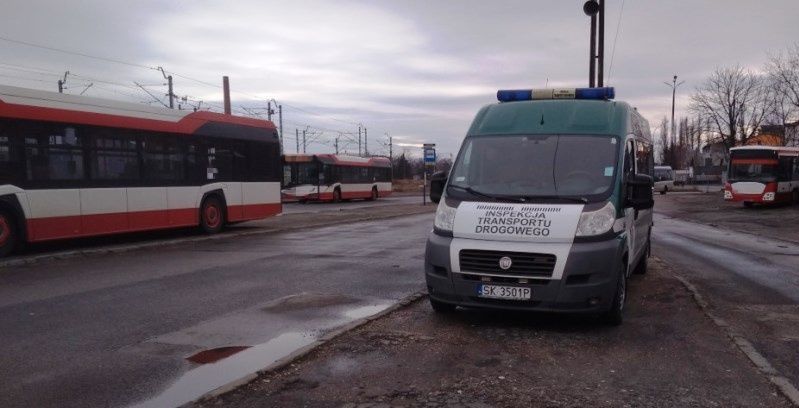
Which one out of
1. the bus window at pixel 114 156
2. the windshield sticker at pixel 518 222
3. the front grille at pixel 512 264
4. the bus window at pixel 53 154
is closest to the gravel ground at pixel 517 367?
the front grille at pixel 512 264

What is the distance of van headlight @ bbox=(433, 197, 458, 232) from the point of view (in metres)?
6.59

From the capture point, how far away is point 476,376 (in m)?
4.96

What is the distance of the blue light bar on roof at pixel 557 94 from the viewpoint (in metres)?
7.92

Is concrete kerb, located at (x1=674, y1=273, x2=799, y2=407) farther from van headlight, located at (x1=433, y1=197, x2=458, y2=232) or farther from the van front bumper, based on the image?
van headlight, located at (x1=433, y1=197, x2=458, y2=232)

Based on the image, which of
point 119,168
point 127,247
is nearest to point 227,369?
point 127,247

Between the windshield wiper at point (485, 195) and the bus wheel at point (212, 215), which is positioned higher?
the windshield wiper at point (485, 195)

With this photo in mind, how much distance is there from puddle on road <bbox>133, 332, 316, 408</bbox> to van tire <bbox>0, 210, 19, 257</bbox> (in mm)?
8095

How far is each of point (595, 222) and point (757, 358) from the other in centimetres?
183

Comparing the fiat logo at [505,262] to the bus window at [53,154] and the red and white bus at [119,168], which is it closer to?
the red and white bus at [119,168]

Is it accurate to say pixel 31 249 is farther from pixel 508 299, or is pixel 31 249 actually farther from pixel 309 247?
pixel 508 299

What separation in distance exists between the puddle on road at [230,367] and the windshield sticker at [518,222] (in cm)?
182

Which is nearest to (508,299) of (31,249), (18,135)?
(18,135)

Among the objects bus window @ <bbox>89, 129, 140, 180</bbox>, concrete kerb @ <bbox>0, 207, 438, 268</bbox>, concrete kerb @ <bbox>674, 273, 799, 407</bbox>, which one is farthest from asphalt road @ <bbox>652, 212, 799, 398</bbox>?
bus window @ <bbox>89, 129, 140, 180</bbox>

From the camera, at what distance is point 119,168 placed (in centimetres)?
1395
